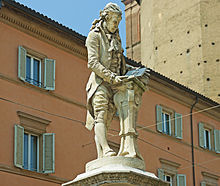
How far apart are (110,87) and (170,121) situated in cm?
1842

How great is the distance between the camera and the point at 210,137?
93.1 ft

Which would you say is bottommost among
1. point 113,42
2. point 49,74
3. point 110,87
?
point 110,87

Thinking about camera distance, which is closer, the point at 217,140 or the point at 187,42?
the point at 217,140

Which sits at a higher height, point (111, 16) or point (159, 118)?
point (159, 118)

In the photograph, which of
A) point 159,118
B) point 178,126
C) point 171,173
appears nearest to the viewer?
point 171,173

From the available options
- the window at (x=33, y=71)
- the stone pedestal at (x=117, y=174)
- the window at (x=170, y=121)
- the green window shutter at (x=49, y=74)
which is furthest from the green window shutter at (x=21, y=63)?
the stone pedestal at (x=117, y=174)

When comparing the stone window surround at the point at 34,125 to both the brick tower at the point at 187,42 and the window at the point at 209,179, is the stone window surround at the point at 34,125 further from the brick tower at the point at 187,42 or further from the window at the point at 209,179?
the brick tower at the point at 187,42

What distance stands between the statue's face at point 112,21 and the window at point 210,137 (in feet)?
65.0

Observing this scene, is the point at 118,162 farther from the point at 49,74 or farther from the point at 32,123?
the point at 49,74

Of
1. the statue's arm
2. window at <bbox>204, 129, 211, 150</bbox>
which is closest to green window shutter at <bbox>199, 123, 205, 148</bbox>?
window at <bbox>204, 129, 211, 150</bbox>

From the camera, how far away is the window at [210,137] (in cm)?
2786

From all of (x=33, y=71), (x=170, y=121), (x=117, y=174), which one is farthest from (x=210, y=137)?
(x=117, y=174)

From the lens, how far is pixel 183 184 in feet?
83.0

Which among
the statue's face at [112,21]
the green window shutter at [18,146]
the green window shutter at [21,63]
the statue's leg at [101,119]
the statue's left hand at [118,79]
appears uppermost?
the green window shutter at [21,63]
